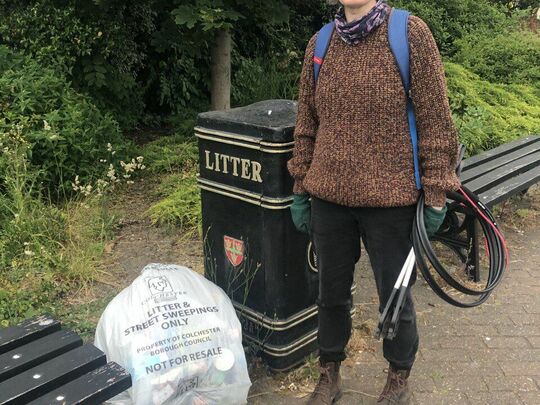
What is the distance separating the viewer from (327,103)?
7.49ft

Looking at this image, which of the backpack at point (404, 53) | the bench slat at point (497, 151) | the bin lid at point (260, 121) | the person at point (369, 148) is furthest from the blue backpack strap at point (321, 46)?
the bench slat at point (497, 151)

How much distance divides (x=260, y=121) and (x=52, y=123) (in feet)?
8.85

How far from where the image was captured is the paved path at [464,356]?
9.20 feet

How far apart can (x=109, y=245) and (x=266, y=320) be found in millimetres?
1780

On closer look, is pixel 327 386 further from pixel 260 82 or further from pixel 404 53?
pixel 260 82

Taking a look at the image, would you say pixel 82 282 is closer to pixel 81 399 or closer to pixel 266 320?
pixel 266 320

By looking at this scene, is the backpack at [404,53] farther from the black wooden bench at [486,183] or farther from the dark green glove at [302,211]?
the black wooden bench at [486,183]

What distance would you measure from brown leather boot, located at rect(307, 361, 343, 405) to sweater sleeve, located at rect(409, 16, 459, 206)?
96cm

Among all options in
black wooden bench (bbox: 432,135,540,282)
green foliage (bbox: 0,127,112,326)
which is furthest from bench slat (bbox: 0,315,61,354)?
black wooden bench (bbox: 432,135,540,282)

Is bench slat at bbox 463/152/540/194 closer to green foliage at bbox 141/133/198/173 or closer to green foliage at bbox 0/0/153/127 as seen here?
green foliage at bbox 141/133/198/173

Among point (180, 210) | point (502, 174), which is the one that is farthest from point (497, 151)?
point (180, 210)

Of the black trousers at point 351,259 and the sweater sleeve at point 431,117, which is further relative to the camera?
the black trousers at point 351,259

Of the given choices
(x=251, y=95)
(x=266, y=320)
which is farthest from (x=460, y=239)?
(x=251, y=95)

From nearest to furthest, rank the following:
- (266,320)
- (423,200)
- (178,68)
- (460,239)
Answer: (423,200) → (266,320) → (460,239) → (178,68)
